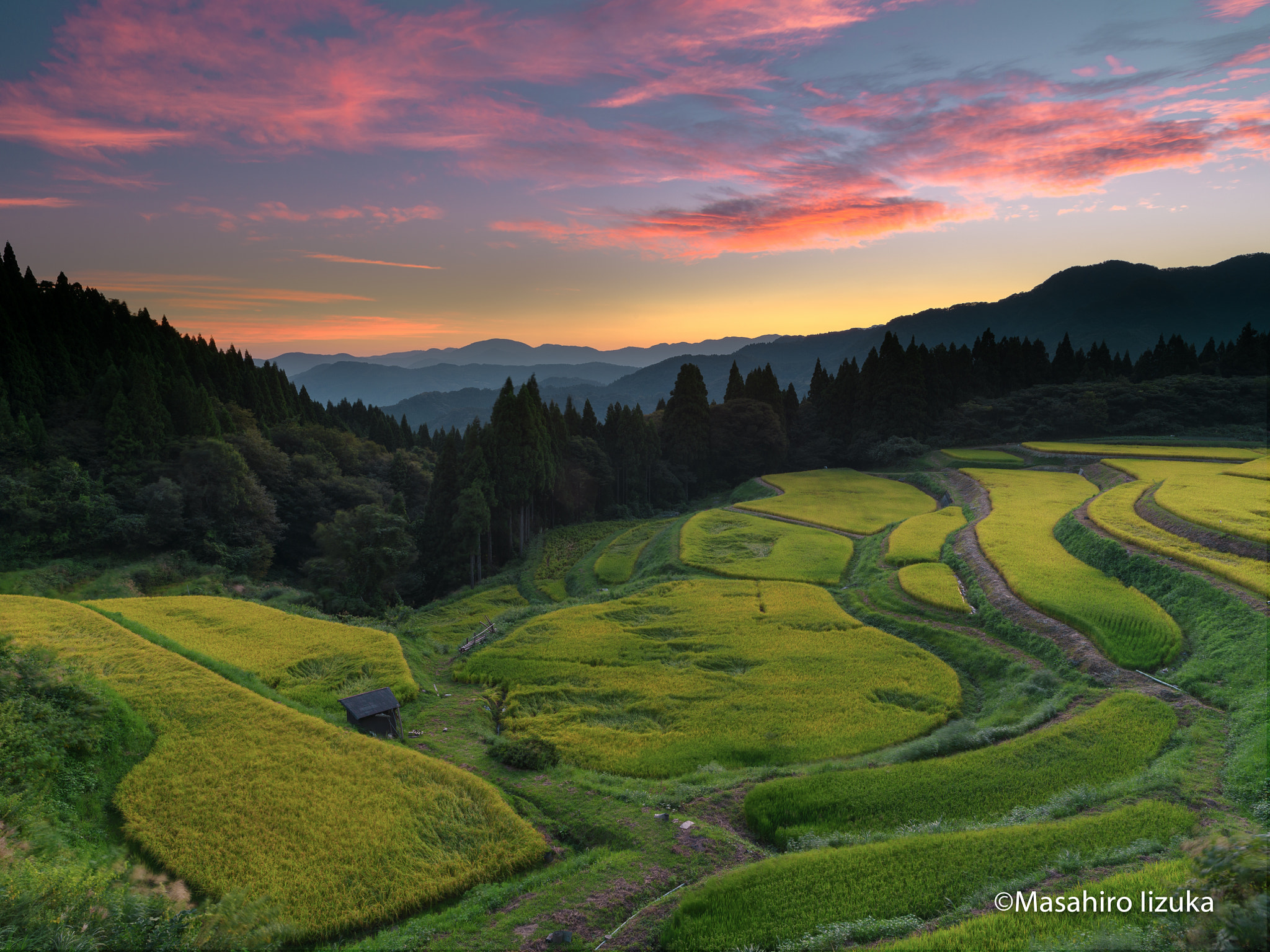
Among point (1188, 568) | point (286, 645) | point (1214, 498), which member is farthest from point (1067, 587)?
point (286, 645)

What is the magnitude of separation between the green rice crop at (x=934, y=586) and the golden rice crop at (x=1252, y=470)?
2240cm

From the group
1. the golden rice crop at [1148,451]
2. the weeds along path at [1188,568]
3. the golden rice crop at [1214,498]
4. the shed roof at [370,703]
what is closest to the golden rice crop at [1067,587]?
the weeds along path at [1188,568]

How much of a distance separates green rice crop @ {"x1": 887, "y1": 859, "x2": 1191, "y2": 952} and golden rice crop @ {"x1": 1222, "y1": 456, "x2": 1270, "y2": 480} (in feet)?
130

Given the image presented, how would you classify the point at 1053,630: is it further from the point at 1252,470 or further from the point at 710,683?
the point at 1252,470

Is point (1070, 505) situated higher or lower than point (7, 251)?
lower

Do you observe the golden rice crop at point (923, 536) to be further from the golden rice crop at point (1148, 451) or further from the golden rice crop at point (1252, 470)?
the golden rice crop at point (1148, 451)

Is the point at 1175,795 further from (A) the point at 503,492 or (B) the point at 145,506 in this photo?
(B) the point at 145,506

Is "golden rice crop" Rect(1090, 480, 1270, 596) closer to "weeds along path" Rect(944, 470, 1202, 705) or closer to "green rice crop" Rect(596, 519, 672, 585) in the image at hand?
"weeds along path" Rect(944, 470, 1202, 705)

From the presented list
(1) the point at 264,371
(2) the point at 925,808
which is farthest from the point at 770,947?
(1) the point at 264,371

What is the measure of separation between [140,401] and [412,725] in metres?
43.6

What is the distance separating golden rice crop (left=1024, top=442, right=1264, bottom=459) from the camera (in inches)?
1853

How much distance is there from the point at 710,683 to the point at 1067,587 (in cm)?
1533

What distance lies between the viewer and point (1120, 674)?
18266 millimetres

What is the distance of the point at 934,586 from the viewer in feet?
90.5
